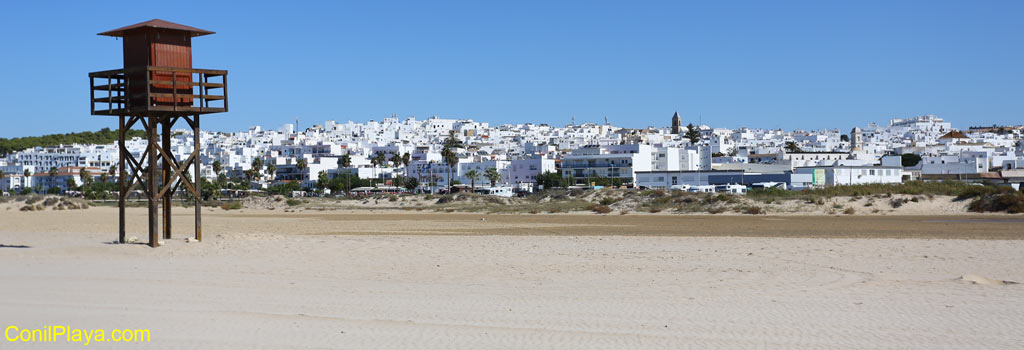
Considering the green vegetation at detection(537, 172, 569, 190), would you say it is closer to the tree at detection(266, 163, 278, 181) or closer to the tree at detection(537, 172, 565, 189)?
the tree at detection(537, 172, 565, 189)

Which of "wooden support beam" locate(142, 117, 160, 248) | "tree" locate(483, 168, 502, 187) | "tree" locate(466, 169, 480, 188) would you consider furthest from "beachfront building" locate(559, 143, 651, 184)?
"wooden support beam" locate(142, 117, 160, 248)

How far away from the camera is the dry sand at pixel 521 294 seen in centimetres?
919

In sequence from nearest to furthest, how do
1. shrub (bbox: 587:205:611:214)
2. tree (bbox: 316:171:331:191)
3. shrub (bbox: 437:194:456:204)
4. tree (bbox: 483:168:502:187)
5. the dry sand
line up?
the dry sand
shrub (bbox: 587:205:611:214)
shrub (bbox: 437:194:456:204)
tree (bbox: 483:168:502:187)
tree (bbox: 316:171:331:191)

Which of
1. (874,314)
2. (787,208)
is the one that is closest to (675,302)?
(874,314)

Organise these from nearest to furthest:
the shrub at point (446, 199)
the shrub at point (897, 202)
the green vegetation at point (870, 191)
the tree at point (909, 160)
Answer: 1. the shrub at point (897, 202)
2. the green vegetation at point (870, 191)
3. the shrub at point (446, 199)
4. the tree at point (909, 160)

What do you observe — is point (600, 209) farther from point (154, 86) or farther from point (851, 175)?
point (851, 175)

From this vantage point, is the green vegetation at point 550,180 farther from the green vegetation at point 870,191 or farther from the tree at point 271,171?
the green vegetation at point 870,191

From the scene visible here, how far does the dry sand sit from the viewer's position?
9.19 metres

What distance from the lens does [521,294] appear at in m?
12.3

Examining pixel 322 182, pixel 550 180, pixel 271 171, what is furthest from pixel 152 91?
pixel 271 171

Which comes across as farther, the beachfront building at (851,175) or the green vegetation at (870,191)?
the beachfront building at (851,175)

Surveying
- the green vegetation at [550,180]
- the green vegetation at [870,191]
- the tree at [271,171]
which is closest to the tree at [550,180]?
the green vegetation at [550,180]

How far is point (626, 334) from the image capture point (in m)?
9.32

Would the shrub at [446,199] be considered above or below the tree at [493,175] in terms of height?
below
